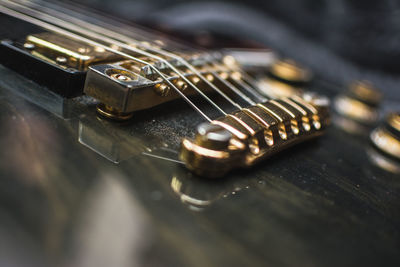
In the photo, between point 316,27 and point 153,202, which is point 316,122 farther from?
point 316,27

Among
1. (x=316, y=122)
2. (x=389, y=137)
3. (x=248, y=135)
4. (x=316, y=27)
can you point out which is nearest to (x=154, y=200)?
(x=248, y=135)

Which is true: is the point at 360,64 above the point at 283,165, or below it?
above

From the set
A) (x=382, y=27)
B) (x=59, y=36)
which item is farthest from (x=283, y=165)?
(x=382, y=27)

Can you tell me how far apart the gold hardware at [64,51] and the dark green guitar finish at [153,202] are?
56 millimetres

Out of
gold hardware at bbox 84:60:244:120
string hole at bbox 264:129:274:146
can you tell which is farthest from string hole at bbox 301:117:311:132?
gold hardware at bbox 84:60:244:120

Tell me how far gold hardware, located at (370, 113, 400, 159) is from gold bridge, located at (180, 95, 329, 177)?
0.64ft

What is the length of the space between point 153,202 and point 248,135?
0.55 feet

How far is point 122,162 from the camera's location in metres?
0.49

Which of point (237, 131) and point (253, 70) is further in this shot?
point (253, 70)

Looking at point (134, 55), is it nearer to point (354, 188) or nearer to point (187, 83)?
point (187, 83)

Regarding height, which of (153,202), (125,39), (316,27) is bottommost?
(153,202)

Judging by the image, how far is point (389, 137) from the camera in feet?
2.61

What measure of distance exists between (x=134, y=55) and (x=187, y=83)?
→ 123mm

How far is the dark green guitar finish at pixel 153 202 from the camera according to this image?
36cm
